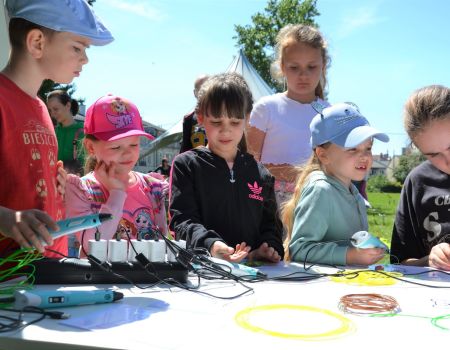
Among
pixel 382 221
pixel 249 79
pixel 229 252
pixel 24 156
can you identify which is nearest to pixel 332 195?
pixel 229 252

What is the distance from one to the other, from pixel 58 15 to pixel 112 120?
555 mm

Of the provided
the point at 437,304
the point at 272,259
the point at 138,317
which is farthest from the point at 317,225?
the point at 138,317

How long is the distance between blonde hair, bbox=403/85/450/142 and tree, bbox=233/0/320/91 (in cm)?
1920

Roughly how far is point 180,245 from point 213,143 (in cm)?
75

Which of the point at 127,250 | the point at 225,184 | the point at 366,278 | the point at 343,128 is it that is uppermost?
the point at 343,128

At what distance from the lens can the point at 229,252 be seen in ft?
4.99

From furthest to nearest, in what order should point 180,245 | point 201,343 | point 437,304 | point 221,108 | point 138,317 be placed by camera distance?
point 221,108 → point 180,245 → point 437,304 → point 138,317 → point 201,343

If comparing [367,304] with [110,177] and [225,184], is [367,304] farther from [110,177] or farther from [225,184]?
[110,177]

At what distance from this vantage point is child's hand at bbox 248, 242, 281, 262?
1651 mm

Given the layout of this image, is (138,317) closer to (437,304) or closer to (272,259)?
(437,304)

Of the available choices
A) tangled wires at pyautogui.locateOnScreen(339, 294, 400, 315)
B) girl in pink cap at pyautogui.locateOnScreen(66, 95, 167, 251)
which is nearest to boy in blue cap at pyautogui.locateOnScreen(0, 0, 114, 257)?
girl in pink cap at pyautogui.locateOnScreen(66, 95, 167, 251)

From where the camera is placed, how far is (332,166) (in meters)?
1.99

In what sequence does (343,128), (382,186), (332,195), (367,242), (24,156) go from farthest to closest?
(382,186)
(343,128)
(332,195)
(367,242)
(24,156)

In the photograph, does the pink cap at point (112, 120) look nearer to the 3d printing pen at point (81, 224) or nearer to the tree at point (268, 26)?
the 3d printing pen at point (81, 224)
